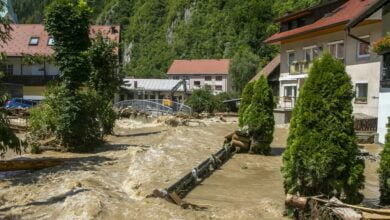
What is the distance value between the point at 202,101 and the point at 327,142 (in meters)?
46.9

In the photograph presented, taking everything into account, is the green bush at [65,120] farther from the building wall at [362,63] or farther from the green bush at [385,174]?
the building wall at [362,63]

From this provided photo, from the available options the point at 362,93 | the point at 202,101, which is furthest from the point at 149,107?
the point at 362,93

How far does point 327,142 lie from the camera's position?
27.9 ft

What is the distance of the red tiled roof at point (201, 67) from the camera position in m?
96.6

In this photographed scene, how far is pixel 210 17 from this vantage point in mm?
119188

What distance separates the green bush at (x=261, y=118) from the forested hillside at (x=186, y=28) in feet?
218

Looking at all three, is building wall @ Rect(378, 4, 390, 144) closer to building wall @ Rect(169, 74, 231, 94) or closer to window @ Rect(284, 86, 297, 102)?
window @ Rect(284, 86, 297, 102)

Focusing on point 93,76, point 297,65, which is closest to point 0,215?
point 93,76

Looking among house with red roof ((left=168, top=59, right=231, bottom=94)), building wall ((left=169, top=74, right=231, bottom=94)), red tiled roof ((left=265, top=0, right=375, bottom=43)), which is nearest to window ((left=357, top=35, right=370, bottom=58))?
red tiled roof ((left=265, top=0, right=375, bottom=43))

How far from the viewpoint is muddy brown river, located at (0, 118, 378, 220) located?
8.97 metres

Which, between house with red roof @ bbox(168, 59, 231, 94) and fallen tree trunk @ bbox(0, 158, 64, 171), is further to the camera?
house with red roof @ bbox(168, 59, 231, 94)

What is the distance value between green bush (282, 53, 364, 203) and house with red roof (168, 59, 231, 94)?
85700mm

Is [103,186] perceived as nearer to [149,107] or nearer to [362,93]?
[362,93]

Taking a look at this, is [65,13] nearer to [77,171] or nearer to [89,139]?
[89,139]
